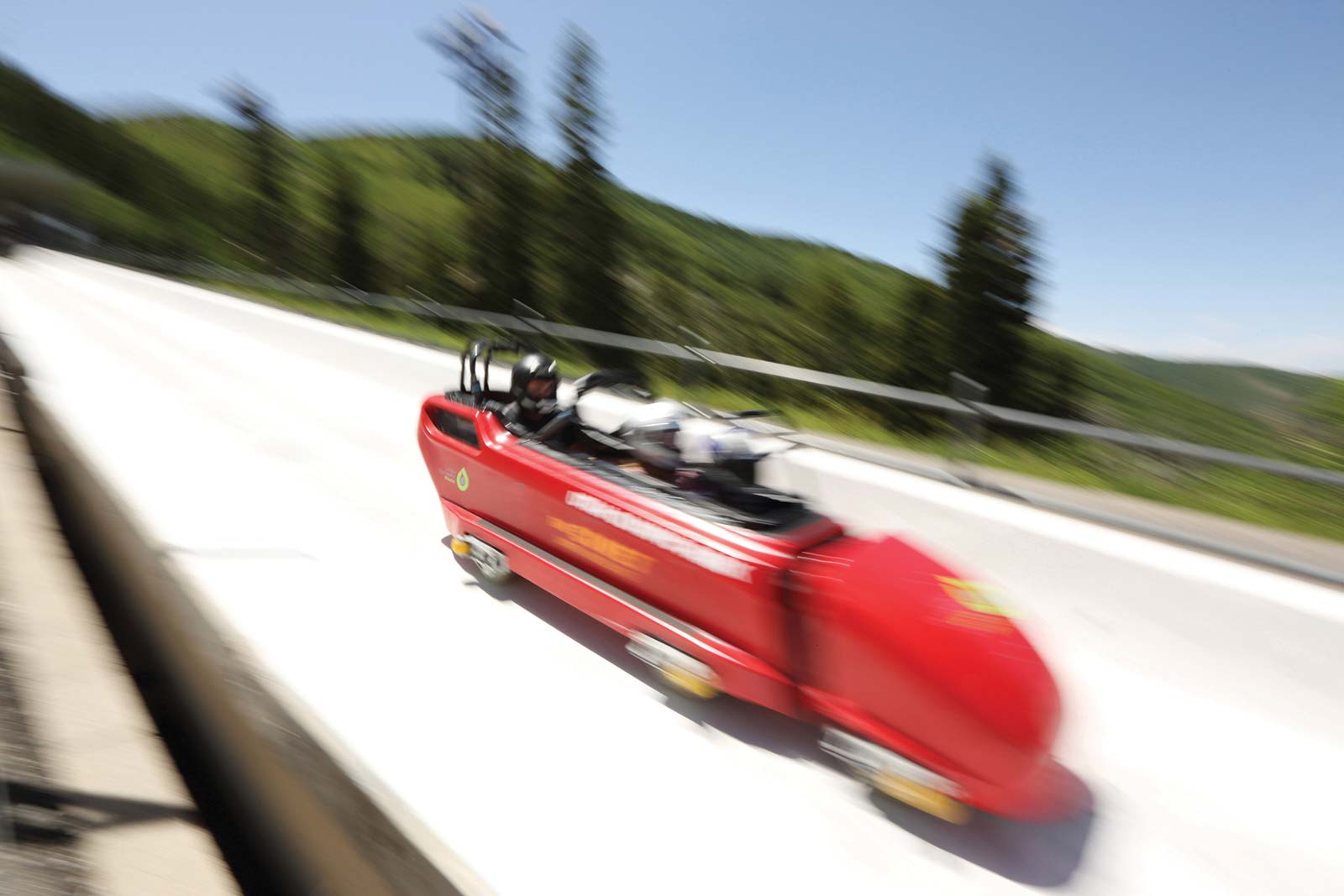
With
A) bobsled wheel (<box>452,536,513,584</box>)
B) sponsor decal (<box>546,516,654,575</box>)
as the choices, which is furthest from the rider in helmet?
sponsor decal (<box>546,516,654,575</box>)

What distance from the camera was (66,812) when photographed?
1.48 meters

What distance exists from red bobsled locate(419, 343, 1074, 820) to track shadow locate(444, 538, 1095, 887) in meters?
0.07

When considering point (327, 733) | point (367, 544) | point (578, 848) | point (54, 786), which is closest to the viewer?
point (54, 786)

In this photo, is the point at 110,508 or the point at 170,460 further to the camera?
the point at 170,460

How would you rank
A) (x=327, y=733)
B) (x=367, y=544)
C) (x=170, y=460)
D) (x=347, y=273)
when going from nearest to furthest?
(x=327, y=733), (x=367, y=544), (x=170, y=460), (x=347, y=273)

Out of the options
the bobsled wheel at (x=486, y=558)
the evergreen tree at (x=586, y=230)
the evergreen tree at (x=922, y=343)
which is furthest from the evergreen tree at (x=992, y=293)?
the bobsled wheel at (x=486, y=558)

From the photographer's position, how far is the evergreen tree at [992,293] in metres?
27.8

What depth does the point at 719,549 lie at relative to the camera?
2143mm

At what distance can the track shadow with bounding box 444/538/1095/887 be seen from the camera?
1.78 meters

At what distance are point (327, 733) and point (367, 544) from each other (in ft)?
5.10

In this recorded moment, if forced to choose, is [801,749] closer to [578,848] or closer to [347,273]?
[578,848]

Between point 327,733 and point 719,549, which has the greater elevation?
point 719,549

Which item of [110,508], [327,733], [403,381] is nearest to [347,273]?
[403,381]

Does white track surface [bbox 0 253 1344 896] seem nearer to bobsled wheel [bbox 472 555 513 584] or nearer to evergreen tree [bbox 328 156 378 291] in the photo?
bobsled wheel [bbox 472 555 513 584]
